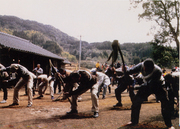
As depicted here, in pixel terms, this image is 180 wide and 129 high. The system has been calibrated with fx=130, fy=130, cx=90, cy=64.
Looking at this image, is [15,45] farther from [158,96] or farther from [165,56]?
[158,96]

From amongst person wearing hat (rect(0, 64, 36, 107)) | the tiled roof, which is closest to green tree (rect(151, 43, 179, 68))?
person wearing hat (rect(0, 64, 36, 107))

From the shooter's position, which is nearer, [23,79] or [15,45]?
[23,79]

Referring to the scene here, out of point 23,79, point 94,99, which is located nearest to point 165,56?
point 94,99

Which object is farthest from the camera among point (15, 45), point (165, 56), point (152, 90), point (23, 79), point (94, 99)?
point (15, 45)

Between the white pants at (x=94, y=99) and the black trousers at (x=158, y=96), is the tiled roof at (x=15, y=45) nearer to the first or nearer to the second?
the white pants at (x=94, y=99)

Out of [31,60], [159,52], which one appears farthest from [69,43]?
[159,52]

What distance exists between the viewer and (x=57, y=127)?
121 inches

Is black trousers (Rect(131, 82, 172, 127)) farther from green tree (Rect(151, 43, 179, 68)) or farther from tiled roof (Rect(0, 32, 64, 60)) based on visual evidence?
tiled roof (Rect(0, 32, 64, 60))

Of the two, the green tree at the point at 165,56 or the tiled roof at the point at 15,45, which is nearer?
the green tree at the point at 165,56

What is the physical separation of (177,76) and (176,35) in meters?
1.80

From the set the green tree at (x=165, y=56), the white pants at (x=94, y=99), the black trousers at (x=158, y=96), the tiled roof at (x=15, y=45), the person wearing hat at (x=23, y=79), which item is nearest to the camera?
the black trousers at (x=158, y=96)

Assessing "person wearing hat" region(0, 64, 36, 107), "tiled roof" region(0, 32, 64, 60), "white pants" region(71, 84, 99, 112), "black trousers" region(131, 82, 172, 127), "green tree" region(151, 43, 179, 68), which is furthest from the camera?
"tiled roof" region(0, 32, 64, 60)

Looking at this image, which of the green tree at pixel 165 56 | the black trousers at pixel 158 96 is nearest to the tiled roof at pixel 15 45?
the black trousers at pixel 158 96

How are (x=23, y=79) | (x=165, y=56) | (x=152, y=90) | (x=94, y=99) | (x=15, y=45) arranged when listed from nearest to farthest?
(x=152, y=90), (x=94, y=99), (x=23, y=79), (x=165, y=56), (x=15, y=45)
